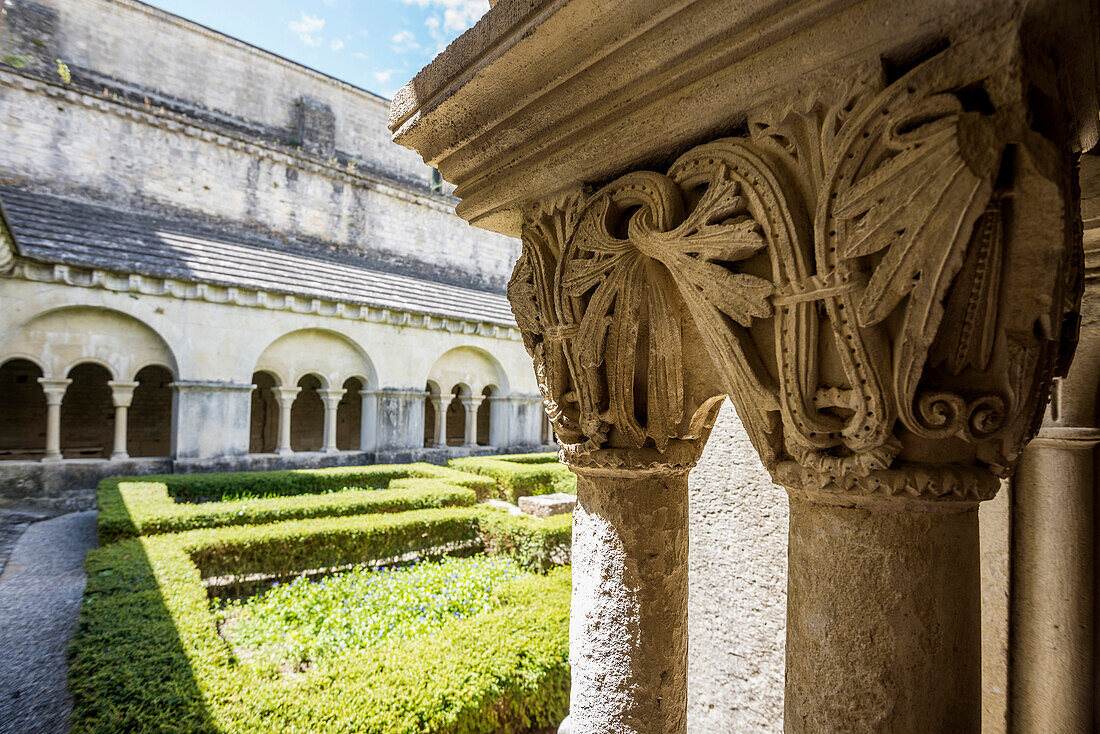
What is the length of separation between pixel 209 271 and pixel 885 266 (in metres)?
12.6

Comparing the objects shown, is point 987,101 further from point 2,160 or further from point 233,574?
point 2,160

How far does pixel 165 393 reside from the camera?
14672mm

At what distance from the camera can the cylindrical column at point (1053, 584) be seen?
6.25ft

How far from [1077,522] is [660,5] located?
7.53ft

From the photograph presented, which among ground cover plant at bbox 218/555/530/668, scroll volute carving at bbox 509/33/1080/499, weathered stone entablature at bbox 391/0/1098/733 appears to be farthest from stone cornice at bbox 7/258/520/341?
scroll volute carving at bbox 509/33/1080/499

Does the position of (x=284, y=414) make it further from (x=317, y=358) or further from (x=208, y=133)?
(x=208, y=133)

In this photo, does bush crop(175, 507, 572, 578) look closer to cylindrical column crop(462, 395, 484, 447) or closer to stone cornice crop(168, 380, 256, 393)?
stone cornice crop(168, 380, 256, 393)

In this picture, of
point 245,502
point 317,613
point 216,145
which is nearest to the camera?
point 317,613

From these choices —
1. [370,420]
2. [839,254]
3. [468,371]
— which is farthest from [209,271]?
[839,254]

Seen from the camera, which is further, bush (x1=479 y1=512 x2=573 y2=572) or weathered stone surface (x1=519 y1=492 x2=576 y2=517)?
weathered stone surface (x1=519 y1=492 x2=576 y2=517)

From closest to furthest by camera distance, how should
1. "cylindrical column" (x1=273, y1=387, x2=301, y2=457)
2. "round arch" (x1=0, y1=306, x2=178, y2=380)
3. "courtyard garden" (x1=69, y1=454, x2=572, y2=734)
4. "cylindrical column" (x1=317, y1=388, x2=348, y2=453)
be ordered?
"courtyard garden" (x1=69, y1=454, x2=572, y2=734)
"round arch" (x1=0, y1=306, x2=178, y2=380)
"cylindrical column" (x1=273, y1=387, x2=301, y2=457)
"cylindrical column" (x1=317, y1=388, x2=348, y2=453)

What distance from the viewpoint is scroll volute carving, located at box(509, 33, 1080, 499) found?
0.79m

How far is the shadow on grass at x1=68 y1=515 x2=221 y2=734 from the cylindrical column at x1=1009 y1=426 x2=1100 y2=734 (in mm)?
3280

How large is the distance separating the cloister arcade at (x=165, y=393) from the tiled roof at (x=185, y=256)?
38.0 inches
